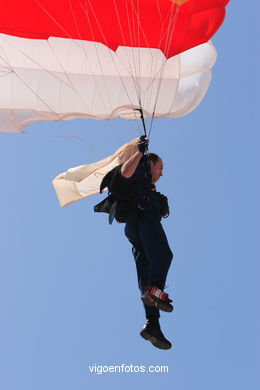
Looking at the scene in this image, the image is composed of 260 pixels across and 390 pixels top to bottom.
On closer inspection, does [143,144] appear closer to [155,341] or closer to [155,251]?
[155,251]

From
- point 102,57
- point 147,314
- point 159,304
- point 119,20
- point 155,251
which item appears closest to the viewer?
point 159,304

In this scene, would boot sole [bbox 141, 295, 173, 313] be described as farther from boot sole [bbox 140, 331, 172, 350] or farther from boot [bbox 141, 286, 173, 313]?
boot sole [bbox 140, 331, 172, 350]

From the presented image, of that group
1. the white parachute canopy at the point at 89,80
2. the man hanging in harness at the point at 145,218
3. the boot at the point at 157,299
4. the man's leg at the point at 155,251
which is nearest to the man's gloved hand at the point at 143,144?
the man hanging in harness at the point at 145,218

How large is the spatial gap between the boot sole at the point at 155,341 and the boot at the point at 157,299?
0.35 meters

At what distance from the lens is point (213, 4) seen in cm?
991

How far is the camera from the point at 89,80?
35.8 feet

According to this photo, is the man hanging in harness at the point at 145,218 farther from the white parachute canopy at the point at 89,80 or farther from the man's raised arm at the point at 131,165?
the white parachute canopy at the point at 89,80

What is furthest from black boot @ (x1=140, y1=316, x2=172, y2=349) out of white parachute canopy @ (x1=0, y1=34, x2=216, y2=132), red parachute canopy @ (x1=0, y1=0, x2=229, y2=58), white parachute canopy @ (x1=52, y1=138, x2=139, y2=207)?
red parachute canopy @ (x1=0, y1=0, x2=229, y2=58)

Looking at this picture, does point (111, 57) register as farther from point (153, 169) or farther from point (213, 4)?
point (153, 169)

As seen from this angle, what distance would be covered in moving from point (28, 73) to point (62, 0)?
1201mm

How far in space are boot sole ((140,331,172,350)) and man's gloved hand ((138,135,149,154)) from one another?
2.01 metres

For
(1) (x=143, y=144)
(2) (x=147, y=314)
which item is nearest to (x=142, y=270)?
(2) (x=147, y=314)

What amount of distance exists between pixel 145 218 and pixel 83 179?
173 cm

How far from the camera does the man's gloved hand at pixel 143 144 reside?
8547 millimetres
